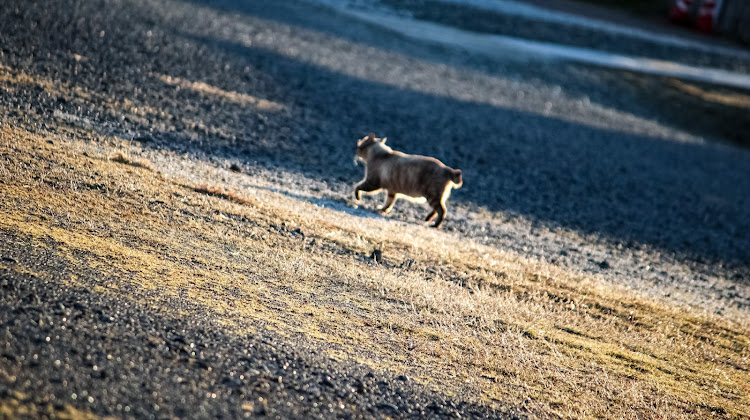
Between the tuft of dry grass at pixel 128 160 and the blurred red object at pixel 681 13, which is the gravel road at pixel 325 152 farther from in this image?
the blurred red object at pixel 681 13

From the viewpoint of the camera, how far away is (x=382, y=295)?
6102 millimetres

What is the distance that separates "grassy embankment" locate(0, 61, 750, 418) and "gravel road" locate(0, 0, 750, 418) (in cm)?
41

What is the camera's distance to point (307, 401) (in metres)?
4.11

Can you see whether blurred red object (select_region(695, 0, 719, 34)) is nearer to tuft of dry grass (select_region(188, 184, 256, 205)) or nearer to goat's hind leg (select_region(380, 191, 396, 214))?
goat's hind leg (select_region(380, 191, 396, 214))

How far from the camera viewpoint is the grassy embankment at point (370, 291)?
197 inches

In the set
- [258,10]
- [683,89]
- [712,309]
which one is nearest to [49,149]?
[712,309]

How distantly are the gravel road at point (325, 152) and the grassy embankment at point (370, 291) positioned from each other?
41 cm

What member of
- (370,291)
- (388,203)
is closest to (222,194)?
(370,291)

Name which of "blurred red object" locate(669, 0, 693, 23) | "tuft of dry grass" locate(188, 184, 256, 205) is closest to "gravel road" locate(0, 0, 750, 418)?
"tuft of dry grass" locate(188, 184, 256, 205)

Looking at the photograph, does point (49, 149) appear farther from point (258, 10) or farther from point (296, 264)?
point (258, 10)

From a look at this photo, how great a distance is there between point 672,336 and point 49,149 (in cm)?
629

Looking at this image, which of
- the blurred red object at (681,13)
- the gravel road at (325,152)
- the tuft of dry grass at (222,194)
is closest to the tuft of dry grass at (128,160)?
the tuft of dry grass at (222,194)

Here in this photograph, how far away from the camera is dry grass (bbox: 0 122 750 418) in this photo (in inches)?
197

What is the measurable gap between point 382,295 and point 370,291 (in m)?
0.11
